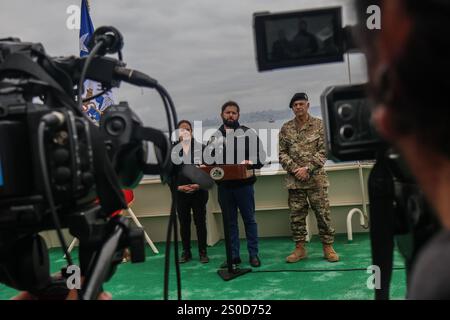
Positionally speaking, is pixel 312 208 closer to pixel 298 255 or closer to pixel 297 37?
pixel 298 255

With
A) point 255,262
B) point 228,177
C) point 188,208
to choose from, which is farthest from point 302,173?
point 188,208

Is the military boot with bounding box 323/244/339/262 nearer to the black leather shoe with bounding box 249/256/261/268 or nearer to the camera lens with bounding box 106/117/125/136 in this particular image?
the black leather shoe with bounding box 249/256/261/268

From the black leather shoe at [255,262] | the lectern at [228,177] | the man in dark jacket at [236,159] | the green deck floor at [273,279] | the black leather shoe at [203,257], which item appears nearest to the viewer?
the green deck floor at [273,279]

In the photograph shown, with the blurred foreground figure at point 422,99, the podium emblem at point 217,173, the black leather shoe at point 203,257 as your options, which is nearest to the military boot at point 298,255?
the black leather shoe at point 203,257

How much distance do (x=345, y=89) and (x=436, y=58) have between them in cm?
38

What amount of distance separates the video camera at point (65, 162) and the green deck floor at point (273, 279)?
1.82 meters

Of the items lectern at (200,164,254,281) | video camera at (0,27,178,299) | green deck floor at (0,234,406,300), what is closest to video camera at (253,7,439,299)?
video camera at (0,27,178,299)

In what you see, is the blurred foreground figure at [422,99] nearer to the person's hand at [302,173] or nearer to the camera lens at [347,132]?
the camera lens at [347,132]

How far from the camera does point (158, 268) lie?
10.8 ft

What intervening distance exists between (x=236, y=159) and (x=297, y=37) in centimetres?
234

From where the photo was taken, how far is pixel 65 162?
64 cm

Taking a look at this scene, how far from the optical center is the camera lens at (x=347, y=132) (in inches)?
27.1

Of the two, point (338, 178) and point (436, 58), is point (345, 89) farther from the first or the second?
point (338, 178)
